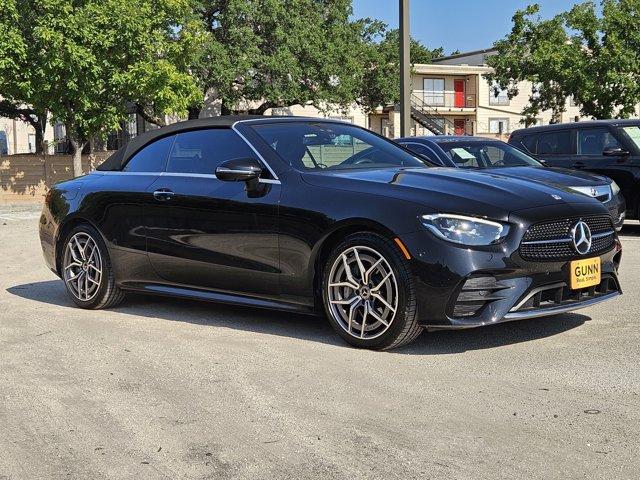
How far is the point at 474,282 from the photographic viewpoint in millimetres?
5184

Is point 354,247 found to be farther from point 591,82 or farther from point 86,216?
point 591,82

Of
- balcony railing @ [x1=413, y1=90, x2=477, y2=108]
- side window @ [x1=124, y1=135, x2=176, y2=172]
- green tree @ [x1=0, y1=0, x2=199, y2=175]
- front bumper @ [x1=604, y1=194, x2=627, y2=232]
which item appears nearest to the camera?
side window @ [x1=124, y1=135, x2=176, y2=172]

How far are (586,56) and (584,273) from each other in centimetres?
3775

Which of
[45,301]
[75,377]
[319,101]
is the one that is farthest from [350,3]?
[75,377]

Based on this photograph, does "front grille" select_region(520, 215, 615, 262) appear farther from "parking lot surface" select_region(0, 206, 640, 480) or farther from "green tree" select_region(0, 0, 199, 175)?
"green tree" select_region(0, 0, 199, 175)

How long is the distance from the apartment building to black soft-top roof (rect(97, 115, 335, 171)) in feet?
170

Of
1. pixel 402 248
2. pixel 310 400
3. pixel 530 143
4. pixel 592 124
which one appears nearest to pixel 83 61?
pixel 530 143

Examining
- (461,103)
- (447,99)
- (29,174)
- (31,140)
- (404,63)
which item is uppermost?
(447,99)

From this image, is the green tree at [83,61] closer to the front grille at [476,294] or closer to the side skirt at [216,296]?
the side skirt at [216,296]

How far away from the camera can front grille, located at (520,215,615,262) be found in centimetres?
529

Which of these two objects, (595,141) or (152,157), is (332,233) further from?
(595,141)

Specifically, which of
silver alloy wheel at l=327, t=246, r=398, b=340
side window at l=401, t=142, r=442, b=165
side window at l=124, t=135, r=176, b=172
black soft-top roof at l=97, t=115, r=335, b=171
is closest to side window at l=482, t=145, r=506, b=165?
side window at l=401, t=142, r=442, b=165

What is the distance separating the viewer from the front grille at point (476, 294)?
518 cm

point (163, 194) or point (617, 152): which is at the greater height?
point (617, 152)
